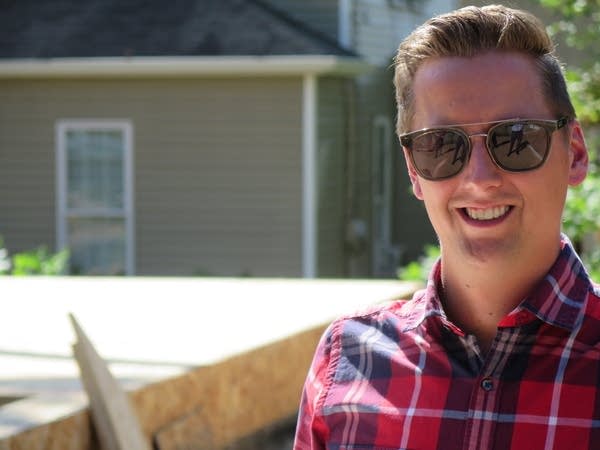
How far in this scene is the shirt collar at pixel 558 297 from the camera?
1.74 meters

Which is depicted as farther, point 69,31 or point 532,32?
point 69,31

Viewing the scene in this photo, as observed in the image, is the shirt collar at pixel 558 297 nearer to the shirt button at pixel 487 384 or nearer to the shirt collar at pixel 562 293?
the shirt collar at pixel 562 293

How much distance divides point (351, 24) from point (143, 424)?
11215 millimetres

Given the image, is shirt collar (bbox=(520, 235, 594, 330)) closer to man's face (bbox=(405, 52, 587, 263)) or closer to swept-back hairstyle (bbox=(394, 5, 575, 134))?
man's face (bbox=(405, 52, 587, 263))

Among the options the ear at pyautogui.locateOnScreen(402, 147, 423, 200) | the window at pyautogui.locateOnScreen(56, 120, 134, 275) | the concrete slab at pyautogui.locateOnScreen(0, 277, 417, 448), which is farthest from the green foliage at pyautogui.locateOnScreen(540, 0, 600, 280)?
the window at pyautogui.locateOnScreen(56, 120, 134, 275)

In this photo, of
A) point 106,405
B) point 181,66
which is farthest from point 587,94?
point 181,66

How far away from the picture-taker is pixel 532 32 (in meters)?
1.80

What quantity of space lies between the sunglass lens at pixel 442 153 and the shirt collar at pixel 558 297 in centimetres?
20

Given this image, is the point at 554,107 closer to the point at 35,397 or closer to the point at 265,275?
the point at 35,397

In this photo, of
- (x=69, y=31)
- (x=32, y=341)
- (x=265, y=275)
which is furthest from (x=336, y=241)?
(x=32, y=341)

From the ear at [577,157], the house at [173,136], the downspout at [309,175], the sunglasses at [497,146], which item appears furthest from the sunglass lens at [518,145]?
the downspout at [309,175]

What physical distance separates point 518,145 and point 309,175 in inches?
467

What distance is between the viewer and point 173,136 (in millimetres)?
13766

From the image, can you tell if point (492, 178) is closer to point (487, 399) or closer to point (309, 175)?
point (487, 399)
